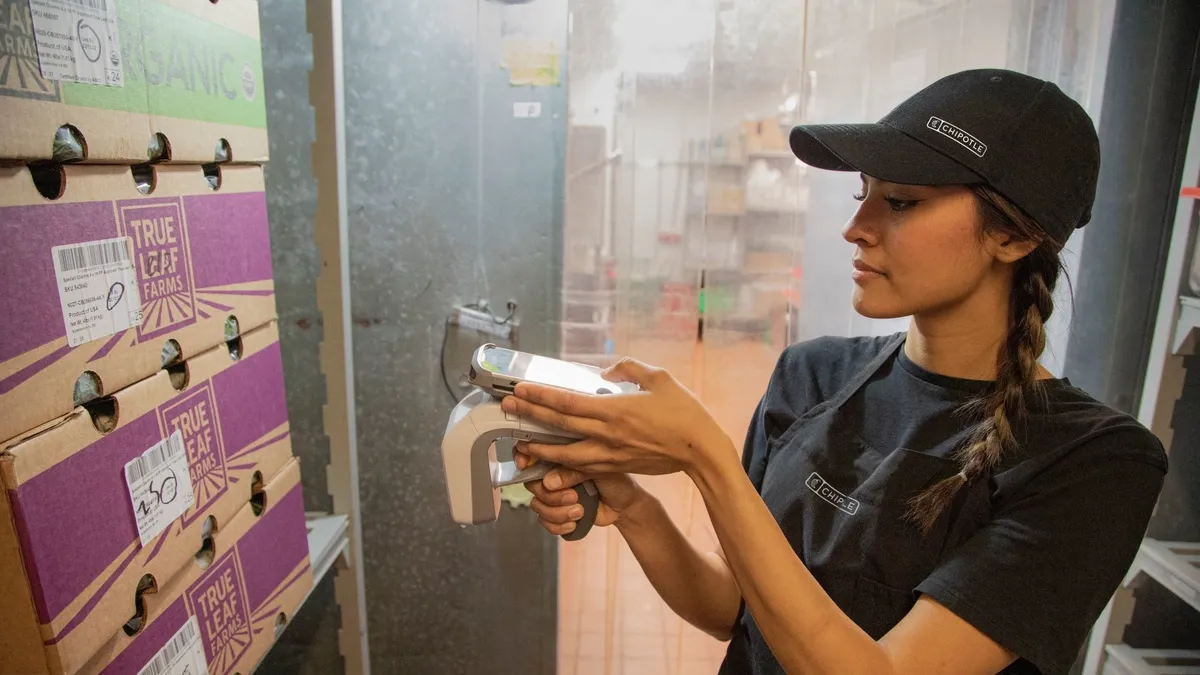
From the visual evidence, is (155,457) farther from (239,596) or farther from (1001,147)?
(1001,147)

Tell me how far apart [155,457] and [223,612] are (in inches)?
9.0

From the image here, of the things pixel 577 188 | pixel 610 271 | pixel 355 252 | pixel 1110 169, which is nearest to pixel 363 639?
pixel 355 252

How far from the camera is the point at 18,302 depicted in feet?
1.73

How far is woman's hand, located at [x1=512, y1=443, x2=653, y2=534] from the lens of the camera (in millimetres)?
832

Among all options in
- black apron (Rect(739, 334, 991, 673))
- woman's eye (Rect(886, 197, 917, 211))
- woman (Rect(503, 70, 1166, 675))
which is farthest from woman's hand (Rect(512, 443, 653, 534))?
woman's eye (Rect(886, 197, 917, 211))

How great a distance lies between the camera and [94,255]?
0.60 meters

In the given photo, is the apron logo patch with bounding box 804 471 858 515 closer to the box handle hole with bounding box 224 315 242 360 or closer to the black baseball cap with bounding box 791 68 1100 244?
the black baseball cap with bounding box 791 68 1100 244

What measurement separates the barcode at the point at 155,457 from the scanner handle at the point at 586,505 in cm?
44

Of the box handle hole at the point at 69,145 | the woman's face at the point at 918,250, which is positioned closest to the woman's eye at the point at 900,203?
the woman's face at the point at 918,250

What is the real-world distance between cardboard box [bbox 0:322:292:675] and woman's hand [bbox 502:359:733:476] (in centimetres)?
34

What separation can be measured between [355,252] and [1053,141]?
1.23m

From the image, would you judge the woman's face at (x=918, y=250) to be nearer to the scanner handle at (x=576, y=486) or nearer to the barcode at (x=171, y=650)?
the scanner handle at (x=576, y=486)

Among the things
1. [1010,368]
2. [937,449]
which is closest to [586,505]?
[937,449]

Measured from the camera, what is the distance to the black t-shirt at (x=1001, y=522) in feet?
2.17
